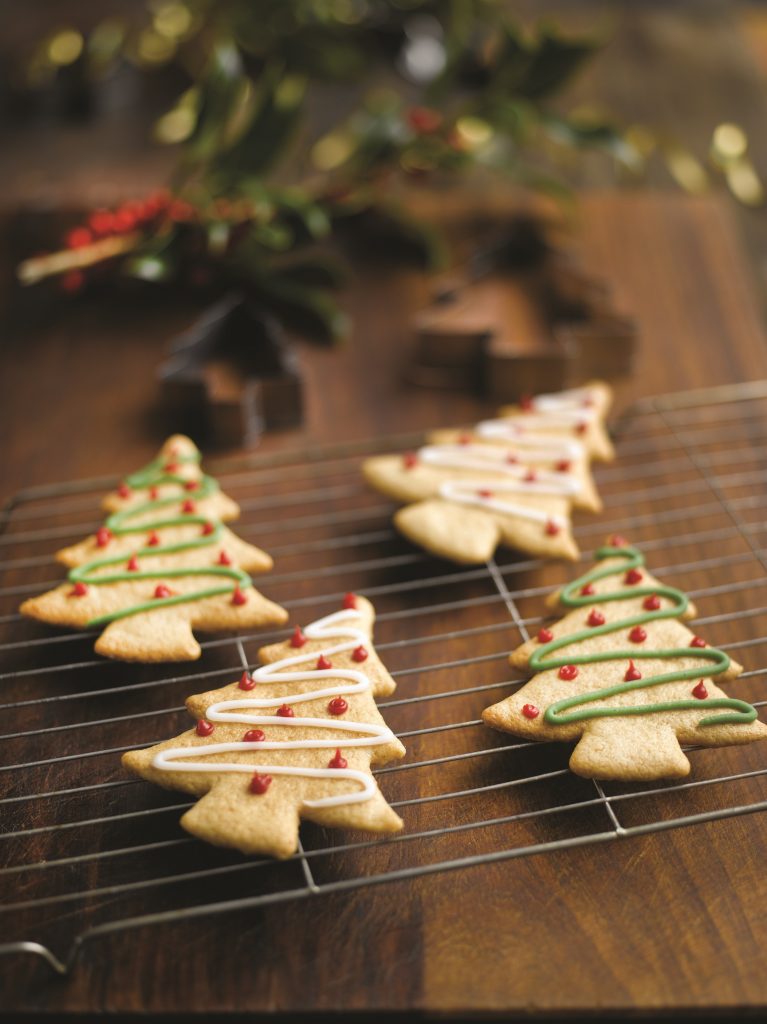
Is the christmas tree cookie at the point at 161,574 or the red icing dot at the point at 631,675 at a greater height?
the christmas tree cookie at the point at 161,574

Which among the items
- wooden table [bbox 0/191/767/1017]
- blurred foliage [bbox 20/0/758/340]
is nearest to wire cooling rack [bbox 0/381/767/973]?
Result: wooden table [bbox 0/191/767/1017]

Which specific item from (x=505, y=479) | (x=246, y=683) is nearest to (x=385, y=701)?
(x=246, y=683)

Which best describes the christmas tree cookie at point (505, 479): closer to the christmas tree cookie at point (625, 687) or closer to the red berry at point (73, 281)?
the christmas tree cookie at point (625, 687)

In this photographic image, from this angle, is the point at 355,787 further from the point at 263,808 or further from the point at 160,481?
the point at 160,481

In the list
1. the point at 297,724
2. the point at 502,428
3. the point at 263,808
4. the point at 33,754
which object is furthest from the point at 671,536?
the point at 33,754

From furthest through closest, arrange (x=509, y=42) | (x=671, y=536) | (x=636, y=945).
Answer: (x=509, y=42)
(x=671, y=536)
(x=636, y=945)

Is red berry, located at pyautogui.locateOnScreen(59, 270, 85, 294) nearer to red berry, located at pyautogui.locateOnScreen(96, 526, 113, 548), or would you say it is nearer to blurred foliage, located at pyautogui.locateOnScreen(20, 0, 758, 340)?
blurred foliage, located at pyautogui.locateOnScreen(20, 0, 758, 340)

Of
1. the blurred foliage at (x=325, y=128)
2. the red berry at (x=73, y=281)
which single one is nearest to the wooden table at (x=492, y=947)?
the blurred foliage at (x=325, y=128)
